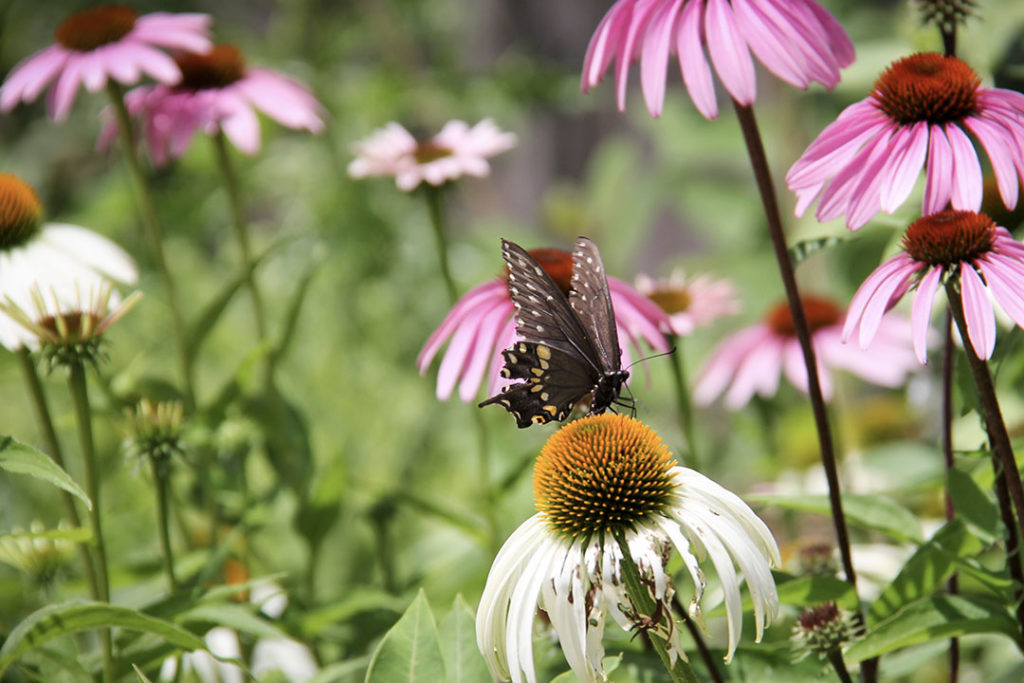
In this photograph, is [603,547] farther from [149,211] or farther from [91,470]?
[149,211]

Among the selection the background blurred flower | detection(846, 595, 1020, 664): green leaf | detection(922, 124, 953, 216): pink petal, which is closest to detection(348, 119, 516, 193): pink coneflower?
the background blurred flower

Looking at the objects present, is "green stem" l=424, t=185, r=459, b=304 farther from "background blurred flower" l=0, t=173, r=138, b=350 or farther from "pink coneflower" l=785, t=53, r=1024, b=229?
"pink coneflower" l=785, t=53, r=1024, b=229

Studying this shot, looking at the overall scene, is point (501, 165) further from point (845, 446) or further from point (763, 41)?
point (763, 41)

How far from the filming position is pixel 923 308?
621 millimetres

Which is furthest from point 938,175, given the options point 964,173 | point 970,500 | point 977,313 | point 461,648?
point 461,648

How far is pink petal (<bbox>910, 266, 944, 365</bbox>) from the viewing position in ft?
2.01

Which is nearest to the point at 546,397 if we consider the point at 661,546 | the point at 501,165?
the point at 661,546

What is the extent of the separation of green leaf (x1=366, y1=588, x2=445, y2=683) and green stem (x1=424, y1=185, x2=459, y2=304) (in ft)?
1.53

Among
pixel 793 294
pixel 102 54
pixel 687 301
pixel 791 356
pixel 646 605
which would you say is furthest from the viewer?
pixel 791 356

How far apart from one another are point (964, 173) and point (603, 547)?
35cm

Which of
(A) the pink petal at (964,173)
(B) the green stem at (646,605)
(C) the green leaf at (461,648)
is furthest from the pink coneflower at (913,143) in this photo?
(C) the green leaf at (461,648)

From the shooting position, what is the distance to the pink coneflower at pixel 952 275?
60 centimetres

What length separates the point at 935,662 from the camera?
1390mm

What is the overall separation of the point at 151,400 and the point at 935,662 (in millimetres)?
1129
